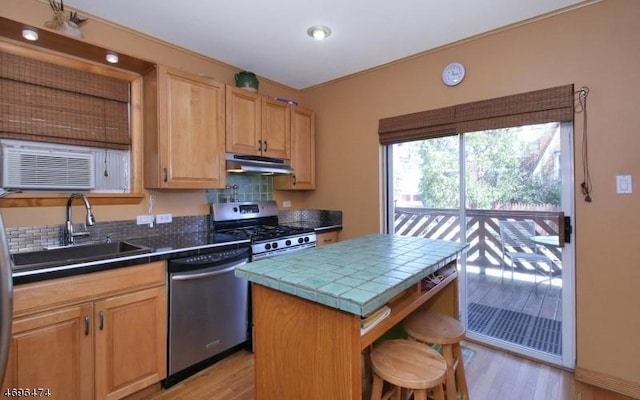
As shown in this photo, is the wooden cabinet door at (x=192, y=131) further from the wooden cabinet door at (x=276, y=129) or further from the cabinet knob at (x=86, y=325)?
the cabinet knob at (x=86, y=325)

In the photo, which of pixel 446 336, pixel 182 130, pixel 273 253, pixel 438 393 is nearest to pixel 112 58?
pixel 182 130

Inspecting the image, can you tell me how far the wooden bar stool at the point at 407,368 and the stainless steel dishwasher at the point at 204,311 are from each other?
1321mm

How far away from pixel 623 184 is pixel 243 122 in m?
2.90

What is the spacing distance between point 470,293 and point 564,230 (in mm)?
938

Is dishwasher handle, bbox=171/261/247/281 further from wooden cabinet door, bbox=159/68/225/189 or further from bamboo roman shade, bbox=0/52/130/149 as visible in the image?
bamboo roman shade, bbox=0/52/130/149

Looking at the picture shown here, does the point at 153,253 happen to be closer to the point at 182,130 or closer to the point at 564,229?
the point at 182,130

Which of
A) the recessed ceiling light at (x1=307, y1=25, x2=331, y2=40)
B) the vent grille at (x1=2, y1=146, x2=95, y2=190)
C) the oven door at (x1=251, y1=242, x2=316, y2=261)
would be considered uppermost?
the recessed ceiling light at (x1=307, y1=25, x2=331, y2=40)

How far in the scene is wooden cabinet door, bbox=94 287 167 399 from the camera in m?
1.77

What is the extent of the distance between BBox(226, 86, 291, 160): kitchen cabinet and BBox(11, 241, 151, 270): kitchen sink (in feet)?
3.76

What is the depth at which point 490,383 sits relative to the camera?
2.09m

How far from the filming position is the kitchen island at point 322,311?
111 centimetres

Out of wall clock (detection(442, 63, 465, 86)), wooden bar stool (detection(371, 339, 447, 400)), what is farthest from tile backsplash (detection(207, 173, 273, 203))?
wooden bar stool (detection(371, 339, 447, 400))

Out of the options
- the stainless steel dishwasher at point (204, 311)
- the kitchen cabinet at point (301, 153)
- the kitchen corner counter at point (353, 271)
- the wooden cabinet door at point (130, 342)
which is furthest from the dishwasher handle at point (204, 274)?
the kitchen cabinet at point (301, 153)

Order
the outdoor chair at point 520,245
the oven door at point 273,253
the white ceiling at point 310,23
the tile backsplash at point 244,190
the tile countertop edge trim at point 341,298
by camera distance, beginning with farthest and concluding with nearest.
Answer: the tile backsplash at point 244,190 < the oven door at point 273,253 < the outdoor chair at point 520,245 < the white ceiling at point 310,23 < the tile countertop edge trim at point 341,298
